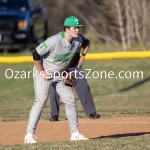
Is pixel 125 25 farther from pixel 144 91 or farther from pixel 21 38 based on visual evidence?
pixel 144 91

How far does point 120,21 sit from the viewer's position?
62.2 ft

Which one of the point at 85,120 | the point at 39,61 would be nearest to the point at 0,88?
the point at 85,120

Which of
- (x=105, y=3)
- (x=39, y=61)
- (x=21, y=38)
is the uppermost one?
(x=39, y=61)

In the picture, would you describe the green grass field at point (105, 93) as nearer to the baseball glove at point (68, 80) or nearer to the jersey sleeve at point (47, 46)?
the baseball glove at point (68, 80)

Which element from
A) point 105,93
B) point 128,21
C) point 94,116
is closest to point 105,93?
point 105,93

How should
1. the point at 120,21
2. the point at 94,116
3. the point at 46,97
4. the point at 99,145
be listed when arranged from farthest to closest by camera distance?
the point at 120,21 < the point at 94,116 < the point at 46,97 < the point at 99,145

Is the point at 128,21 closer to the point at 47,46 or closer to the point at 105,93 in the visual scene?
the point at 105,93

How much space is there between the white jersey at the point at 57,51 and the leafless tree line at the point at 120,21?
28.3ft

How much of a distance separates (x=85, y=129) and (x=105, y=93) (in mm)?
4888

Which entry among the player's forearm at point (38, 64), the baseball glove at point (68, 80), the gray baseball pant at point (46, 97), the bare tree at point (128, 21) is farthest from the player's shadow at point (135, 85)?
the player's forearm at point (38, 64)

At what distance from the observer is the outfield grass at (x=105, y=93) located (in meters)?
13.1

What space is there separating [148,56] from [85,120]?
1.70m

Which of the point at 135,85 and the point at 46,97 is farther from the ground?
the point at 46,97

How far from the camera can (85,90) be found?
11.2 meters
